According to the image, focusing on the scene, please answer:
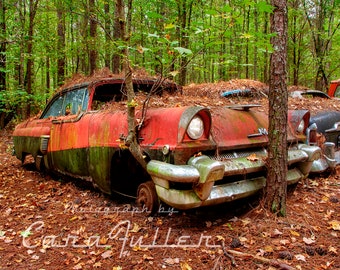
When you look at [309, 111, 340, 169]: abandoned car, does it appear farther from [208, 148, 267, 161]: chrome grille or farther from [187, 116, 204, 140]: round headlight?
[187, 116, 204, 140]: round headlight

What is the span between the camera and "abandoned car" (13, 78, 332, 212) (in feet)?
8.11

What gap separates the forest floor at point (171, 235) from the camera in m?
2.25

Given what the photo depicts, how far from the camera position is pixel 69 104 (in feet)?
14.6

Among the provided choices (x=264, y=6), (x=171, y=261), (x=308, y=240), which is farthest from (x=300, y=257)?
(x=264, y=6)

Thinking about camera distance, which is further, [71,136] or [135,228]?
A: [71,136]

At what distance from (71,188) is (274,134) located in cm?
306

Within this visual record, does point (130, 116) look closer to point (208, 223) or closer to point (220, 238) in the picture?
point (208, 223)

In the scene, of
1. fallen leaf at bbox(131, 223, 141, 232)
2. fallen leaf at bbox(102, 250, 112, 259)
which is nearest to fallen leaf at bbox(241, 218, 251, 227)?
fallen leaf at bbox(131, 223, 141, 232)

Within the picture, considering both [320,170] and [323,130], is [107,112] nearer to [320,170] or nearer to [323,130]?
[320,170]

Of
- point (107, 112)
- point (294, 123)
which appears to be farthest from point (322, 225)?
point (107, 112)

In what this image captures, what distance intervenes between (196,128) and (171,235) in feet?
3.19

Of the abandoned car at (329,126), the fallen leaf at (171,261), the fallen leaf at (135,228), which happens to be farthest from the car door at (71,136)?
the abandoned car at (329,126)

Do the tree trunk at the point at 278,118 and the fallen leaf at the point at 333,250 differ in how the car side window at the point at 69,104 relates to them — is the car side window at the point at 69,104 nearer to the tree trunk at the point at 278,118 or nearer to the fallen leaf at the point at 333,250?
the tree trunk at the point at 278,118

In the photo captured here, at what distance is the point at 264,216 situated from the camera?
2750mm
